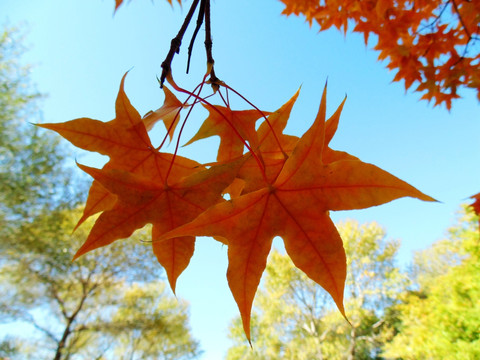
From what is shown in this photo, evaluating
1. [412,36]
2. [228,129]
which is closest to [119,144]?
[228,129]

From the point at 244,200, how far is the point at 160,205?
0.51ft

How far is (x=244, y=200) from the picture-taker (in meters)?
0.39

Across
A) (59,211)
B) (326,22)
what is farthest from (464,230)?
(59,211)

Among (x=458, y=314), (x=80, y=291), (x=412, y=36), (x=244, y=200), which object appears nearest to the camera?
(x=244, y=200)

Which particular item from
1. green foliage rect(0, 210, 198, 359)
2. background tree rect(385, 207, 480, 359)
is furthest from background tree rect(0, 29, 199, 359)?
background tree rect(385, 207, 480, 359)

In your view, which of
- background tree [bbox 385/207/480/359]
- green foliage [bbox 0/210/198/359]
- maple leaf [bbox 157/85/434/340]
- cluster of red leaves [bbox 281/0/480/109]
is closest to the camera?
maple leaf [bbox 157/85/434/340]

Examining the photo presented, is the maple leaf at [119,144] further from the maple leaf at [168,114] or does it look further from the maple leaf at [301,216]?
the maple leaf at [301,216]

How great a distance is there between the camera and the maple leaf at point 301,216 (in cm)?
37

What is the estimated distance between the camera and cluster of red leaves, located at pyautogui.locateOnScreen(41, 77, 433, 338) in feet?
1.22

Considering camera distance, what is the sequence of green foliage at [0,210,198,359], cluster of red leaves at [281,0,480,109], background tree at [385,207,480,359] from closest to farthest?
1. cluster of red leaves at [281,0,480,109]
2. background tree at [385,207,480,359]
3. green foliage at [0,210,198,359]

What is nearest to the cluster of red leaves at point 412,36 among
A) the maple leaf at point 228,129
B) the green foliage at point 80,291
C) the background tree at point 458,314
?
the maple leaf at point 228,129

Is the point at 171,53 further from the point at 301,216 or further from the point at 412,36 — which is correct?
the point at 412,36

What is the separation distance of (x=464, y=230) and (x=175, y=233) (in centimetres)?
843

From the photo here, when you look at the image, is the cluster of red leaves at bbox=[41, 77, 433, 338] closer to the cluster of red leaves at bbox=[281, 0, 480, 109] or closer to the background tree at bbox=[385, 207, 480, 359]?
the cluster of red leaves at bbox=[281, 0, 480, 109]
